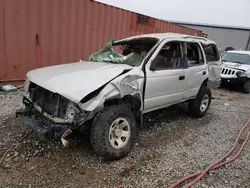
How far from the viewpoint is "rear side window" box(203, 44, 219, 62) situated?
4910 mm

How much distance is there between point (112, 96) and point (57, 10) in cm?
425

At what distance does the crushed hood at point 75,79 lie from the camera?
8.00 ft

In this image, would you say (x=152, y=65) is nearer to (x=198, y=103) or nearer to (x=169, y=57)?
(x=169, y=57)

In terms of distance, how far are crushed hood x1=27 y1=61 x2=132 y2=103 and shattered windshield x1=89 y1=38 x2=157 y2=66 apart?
38cm

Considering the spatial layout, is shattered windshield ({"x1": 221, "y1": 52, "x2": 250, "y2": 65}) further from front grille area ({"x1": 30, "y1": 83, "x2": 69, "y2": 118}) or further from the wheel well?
front grille area ({"x1": 30, "y1": 83, "x2": 69, "y2": 118})

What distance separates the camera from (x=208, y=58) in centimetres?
493

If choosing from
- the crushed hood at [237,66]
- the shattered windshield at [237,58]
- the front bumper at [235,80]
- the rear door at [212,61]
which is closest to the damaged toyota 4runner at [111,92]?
the rear door at [212,61]

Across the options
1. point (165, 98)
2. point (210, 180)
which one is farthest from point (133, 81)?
point (210, 180)

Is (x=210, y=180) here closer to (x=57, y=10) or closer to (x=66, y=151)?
(x=66, y=151)

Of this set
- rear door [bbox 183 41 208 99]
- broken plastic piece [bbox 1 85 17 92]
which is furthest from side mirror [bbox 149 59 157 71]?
broken plastic piece [bbox 1 85 17 92]

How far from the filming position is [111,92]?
265 centimetres

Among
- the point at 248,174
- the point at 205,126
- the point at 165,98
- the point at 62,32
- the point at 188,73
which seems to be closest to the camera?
the point at 248,174

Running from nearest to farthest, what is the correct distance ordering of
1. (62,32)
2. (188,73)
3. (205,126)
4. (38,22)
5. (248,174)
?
(248,174) → (188,73) → (205,126) → (38,22) → (62,32)

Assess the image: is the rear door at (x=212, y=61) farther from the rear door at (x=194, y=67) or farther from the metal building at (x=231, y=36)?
the metal building at (x=231, y=36)
